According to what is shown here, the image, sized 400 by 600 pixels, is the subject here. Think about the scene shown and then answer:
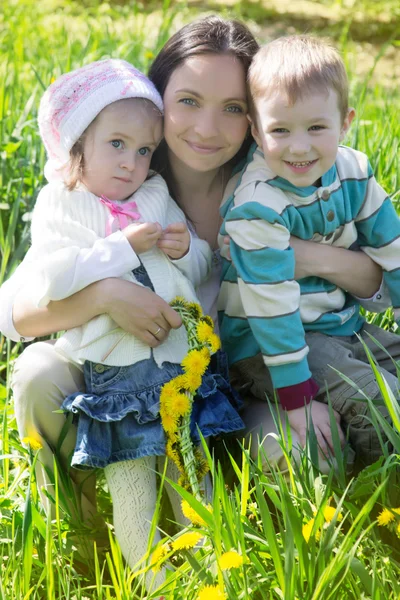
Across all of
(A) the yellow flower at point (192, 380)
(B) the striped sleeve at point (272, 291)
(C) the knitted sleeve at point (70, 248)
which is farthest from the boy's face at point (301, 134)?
(A) the yellow flower at point (192, 380)

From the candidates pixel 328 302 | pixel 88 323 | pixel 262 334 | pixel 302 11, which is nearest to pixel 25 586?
pixel 88 323

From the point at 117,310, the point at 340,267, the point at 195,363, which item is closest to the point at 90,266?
the point at 117,310

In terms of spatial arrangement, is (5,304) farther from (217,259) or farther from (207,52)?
(207,52)

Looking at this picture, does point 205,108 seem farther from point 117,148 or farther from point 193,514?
point 193,514

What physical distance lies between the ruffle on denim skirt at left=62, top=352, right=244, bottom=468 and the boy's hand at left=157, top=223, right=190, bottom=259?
0.90 feet

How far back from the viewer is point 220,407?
2.02m

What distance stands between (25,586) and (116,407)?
46 centimetres

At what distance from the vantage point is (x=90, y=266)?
1.95 metres

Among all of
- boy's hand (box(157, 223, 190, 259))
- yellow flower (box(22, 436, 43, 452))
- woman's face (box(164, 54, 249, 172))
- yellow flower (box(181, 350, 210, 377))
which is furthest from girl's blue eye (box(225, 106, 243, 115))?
yellow flower (box(22, 436, 43, 452))

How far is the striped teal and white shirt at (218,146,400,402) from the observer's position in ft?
6.55

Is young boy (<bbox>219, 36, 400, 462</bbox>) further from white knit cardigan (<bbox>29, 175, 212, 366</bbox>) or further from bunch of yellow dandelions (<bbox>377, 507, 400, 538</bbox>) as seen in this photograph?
bunch of yellow dandelions (<bbox>377, 507, 400, 538</bbox>)

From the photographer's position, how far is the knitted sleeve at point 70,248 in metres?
1.93

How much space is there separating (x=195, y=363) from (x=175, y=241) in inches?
12.7

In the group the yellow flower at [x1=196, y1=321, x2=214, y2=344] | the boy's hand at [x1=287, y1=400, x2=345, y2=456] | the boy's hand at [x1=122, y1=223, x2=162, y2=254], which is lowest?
the boy's hand at [x1=287, y1=400, x2=345, y2=456]
